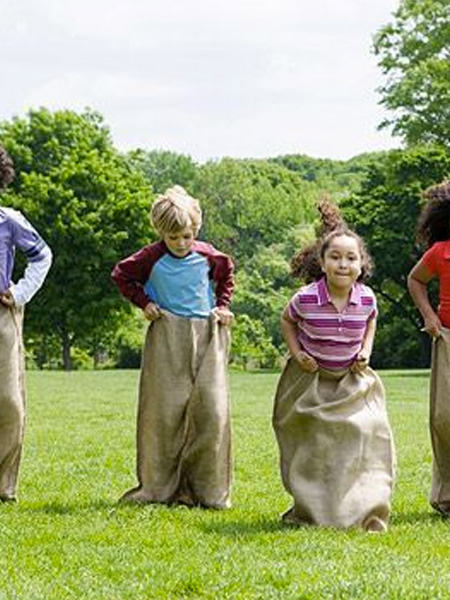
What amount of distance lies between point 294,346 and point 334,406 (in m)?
0.46

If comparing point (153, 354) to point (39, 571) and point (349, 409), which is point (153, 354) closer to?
point (349, 409)

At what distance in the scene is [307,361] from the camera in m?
7.89

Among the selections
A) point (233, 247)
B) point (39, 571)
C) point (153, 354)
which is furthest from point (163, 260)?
point (233, 247)

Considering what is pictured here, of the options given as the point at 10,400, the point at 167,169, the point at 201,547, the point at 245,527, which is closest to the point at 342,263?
the point at 245,527

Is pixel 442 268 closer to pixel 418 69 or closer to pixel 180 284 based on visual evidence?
pixel 180 284

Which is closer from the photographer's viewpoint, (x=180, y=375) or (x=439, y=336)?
(x=439, y=336)

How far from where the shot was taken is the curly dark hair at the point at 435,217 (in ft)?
28.6

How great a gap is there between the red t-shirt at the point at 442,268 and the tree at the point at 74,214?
1492 inches

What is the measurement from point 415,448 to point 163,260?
597 centimetres

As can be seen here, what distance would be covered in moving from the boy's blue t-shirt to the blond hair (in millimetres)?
214

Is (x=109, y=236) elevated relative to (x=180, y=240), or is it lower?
lower

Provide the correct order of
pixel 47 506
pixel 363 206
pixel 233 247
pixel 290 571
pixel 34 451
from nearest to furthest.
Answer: pixel 290 571 → pixel 47 506 → pixel 34 451 → pixel 363 206 → pixel 233 247

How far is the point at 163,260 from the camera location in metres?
8.73

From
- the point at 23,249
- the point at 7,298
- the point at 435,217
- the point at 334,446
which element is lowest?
the point at 334,446
